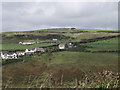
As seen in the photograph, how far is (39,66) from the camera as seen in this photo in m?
43.5

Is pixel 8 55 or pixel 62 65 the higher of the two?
pixel 8 55

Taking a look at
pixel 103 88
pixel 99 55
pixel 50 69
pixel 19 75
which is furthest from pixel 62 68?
pixel 103 88

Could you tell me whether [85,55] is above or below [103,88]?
below

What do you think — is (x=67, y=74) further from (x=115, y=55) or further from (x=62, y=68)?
(x=115, y=55)

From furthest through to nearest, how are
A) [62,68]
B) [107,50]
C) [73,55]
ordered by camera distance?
[107,50], [73,55], [62,68]

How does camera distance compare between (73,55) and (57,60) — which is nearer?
(57,60)

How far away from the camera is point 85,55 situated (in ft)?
165

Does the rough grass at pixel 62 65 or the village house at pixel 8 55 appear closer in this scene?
the rough grass at pixel 62 65

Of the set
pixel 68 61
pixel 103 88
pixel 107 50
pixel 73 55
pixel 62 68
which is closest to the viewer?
pixel 103 88

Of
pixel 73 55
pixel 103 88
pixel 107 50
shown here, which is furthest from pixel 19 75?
pixel 103 88

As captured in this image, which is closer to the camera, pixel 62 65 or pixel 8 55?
pixel 62 65

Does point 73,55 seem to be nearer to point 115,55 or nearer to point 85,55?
point 85,55

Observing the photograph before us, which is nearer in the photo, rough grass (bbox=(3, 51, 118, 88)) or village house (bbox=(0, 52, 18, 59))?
rough grass (bbox=(3, 51, 118, 88))

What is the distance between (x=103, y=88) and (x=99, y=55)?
4415 centimetres
